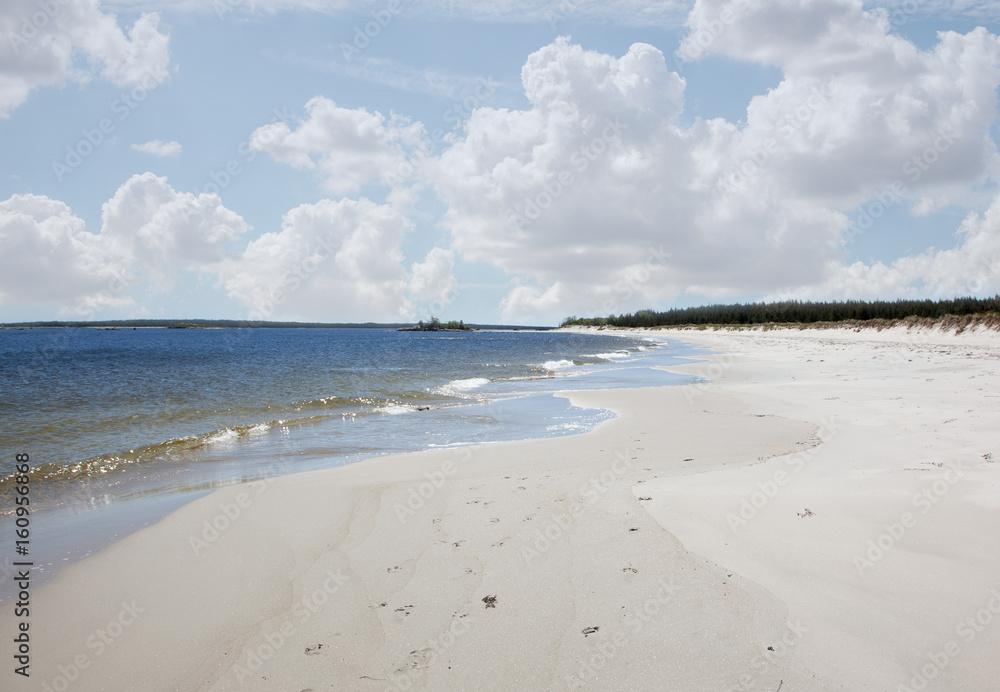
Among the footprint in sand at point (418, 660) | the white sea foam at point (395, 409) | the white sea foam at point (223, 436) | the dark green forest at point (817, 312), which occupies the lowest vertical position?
the white sea foam at point (395, 409)

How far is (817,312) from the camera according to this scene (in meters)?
79.9

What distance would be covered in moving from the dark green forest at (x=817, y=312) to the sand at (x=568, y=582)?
51173 mm

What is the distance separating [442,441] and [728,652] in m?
8.73

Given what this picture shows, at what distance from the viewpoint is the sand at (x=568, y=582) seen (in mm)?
3441

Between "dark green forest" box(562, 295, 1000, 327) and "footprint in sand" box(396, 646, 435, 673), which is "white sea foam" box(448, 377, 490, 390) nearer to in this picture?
"footprint in sand" box(396, 646, 435, 673)

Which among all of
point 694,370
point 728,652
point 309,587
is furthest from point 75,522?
point 694,370

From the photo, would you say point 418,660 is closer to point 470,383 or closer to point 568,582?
point 568,582

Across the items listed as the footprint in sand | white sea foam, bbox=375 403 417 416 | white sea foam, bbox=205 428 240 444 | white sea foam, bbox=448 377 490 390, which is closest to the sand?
the footprint in sand

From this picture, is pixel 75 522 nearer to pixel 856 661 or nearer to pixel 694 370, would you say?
pixel 856 661

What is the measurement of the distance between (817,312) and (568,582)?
89.5 metres

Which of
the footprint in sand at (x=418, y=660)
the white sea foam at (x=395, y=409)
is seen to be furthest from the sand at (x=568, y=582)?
the white sea foam at (x=395, y=409)

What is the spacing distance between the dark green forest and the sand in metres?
51.2

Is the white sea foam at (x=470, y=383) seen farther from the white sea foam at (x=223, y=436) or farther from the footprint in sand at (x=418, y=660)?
the footprint in sand at (x=418, y=660)

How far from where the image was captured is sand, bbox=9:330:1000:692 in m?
3.44
